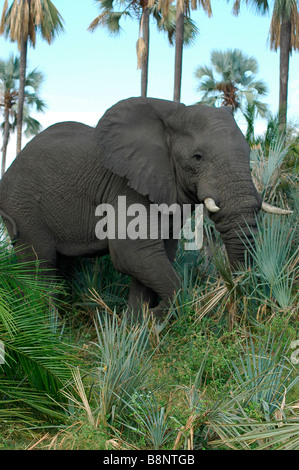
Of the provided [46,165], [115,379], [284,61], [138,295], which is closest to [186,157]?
[138,295]

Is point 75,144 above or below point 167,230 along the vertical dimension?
above

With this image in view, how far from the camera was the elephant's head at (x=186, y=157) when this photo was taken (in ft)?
16.3

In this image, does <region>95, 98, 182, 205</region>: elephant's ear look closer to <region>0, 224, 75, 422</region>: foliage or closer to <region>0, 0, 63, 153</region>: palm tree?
<region>0, 224, 75, 422</region>: foliage

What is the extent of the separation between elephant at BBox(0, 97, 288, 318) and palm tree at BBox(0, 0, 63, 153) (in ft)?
48.7

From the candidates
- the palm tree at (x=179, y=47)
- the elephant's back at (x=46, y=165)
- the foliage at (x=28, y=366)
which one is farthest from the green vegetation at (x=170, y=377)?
the palm tree at (x=179, y=47)

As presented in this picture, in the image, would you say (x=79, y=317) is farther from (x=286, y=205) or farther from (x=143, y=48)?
(x=143, y=48)

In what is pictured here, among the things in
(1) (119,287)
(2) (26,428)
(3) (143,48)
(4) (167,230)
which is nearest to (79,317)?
(1) (119,287)

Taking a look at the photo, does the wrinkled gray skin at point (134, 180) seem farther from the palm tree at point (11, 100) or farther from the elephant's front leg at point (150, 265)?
the palm tree at point (11, 100)

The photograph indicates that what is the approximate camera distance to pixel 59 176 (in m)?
5.95

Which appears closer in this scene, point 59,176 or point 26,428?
point 26,428

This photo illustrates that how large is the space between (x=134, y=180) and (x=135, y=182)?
0.02 meters
